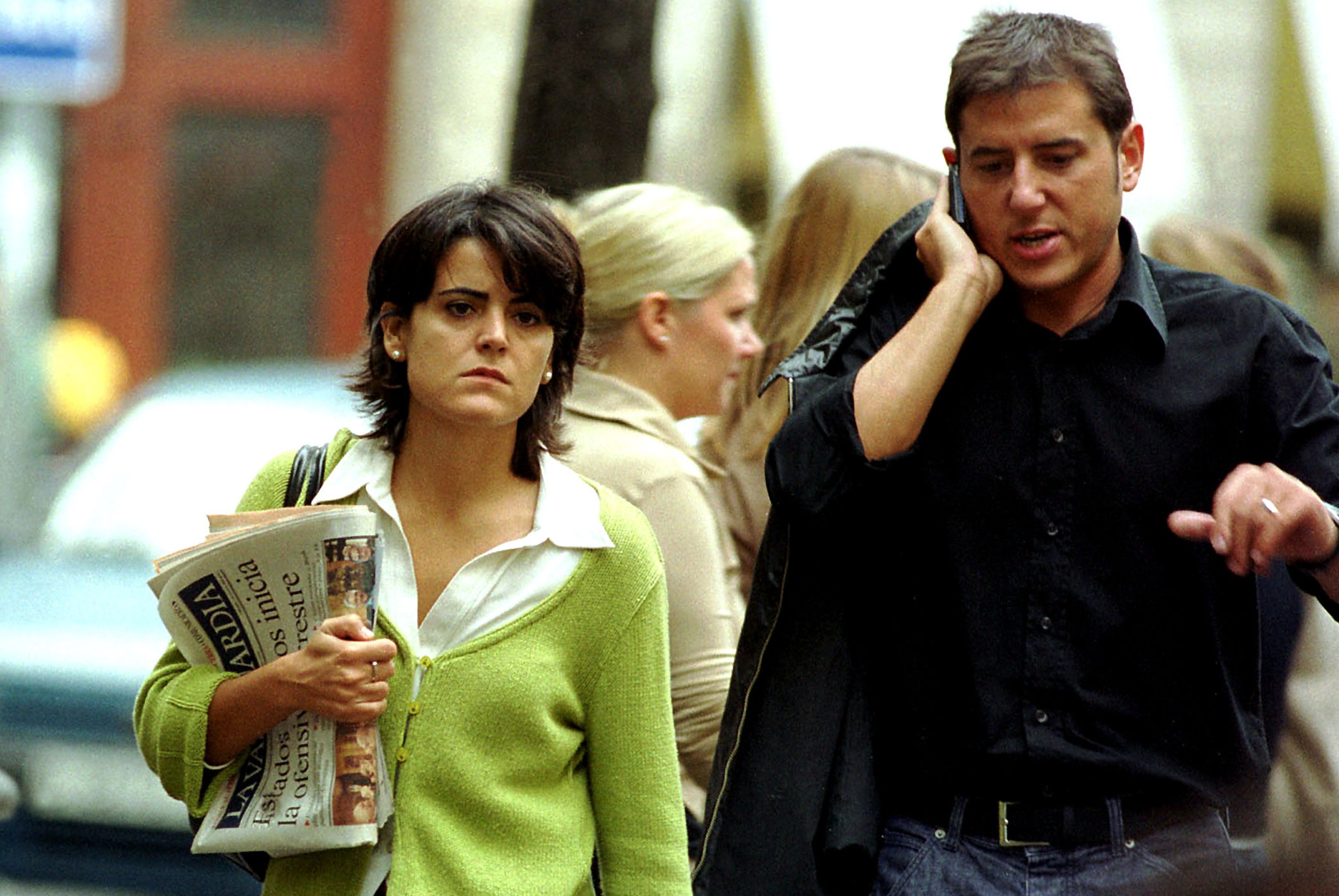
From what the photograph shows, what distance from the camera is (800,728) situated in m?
3.05

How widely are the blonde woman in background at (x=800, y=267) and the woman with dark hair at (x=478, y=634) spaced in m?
1.16

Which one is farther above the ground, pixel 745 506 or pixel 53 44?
pixel 745 506

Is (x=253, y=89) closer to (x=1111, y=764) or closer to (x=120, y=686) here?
(x=120, y=686)

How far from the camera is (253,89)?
59.8 feet

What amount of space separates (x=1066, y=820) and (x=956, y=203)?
3.05 ft

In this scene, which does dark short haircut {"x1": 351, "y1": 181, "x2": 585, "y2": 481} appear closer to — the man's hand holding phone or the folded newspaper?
the folded newspaper

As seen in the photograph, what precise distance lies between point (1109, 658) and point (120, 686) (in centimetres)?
377

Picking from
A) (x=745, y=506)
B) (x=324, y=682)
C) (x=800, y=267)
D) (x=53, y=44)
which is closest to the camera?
(x=324, y=682)

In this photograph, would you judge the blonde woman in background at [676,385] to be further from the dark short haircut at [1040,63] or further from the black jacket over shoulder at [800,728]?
the dark short haircut at [1040,63]

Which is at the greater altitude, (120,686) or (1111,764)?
(1111,764)

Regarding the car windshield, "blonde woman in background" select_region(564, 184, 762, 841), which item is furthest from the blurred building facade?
"blonde woman in background" select_region(564, 184, 762, 841)

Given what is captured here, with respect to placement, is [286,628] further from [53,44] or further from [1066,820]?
[53,44]

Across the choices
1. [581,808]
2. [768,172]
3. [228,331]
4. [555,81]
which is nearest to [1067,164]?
[581,808]

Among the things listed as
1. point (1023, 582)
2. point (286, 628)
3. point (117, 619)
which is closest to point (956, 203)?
point (1023, 582)
